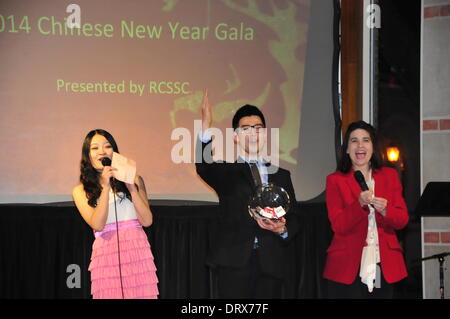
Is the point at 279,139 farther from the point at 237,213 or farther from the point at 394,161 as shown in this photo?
the point at 237,213

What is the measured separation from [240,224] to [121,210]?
2.38 feet

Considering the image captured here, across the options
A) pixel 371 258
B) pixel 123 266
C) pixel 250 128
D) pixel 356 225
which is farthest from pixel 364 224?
pixel 123 266

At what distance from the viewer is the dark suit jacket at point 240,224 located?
3451 millimetres

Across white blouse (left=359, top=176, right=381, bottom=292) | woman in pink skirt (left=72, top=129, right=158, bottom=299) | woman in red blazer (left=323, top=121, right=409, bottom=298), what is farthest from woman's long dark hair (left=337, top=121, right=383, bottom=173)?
woman in pink skirt (left=72, top=129, right=158, bottom=299)

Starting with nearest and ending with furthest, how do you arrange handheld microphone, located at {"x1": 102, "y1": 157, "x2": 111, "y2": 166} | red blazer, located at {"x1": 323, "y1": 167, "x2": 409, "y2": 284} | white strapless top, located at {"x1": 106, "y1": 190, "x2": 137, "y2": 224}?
red blazer, located at {"x1": 323, "y1": 167, "x2": 409, "y2": 284} < handheld microphone, located at {"x1": 102, "y1": 157, "x2": 111, "y2": 166} < white strapless top, located at {"x1": 106, "y1": 190, "x2": 137, "y2": 224}

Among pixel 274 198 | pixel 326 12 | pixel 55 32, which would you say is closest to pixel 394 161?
pixel 326 12

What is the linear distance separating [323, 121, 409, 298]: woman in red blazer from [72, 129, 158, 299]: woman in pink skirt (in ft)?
3.45

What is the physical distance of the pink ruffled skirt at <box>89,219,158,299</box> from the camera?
3.68 m

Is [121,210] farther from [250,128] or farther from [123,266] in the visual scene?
[250,128]

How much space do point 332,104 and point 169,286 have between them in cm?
183

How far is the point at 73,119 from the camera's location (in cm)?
480

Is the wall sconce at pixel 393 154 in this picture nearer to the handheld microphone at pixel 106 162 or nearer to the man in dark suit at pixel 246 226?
the man in dark suit at pixel 246 226

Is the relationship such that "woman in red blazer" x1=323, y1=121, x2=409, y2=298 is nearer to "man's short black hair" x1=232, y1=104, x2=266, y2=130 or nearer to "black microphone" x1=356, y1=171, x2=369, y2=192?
"black microphone" x1=356, y1=171, x2=369, y2=192

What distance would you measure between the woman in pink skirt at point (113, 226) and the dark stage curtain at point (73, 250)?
0.95 m
